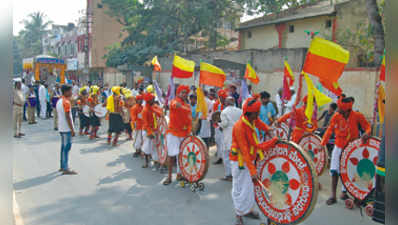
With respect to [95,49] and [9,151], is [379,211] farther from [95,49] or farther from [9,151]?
[95,49]

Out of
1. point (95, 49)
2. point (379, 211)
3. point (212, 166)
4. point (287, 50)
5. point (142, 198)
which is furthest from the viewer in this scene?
point (95, 49)

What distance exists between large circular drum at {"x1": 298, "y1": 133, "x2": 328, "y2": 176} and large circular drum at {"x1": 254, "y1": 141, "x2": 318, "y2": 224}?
2312mm

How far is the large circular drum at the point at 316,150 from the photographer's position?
6.10 meters

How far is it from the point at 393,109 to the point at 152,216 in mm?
4110

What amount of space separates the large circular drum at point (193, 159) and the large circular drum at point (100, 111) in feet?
20.7

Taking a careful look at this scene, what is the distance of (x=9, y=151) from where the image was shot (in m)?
1.80

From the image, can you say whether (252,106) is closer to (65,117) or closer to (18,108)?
(65,117)

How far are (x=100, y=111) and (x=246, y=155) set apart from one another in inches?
338

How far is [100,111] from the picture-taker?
11.7 m

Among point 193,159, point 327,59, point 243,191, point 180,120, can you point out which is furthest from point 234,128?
point 180,120

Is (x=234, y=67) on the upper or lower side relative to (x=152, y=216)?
upper

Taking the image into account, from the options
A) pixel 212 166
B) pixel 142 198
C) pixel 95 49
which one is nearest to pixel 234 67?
pixel 212 166

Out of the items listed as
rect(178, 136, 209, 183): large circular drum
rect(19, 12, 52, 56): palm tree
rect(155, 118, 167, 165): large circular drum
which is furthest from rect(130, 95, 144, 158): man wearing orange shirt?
rect(19, 12, 52, 56): palm tree

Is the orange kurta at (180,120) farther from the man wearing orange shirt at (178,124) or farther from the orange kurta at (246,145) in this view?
the orange kurta at (246,145)
